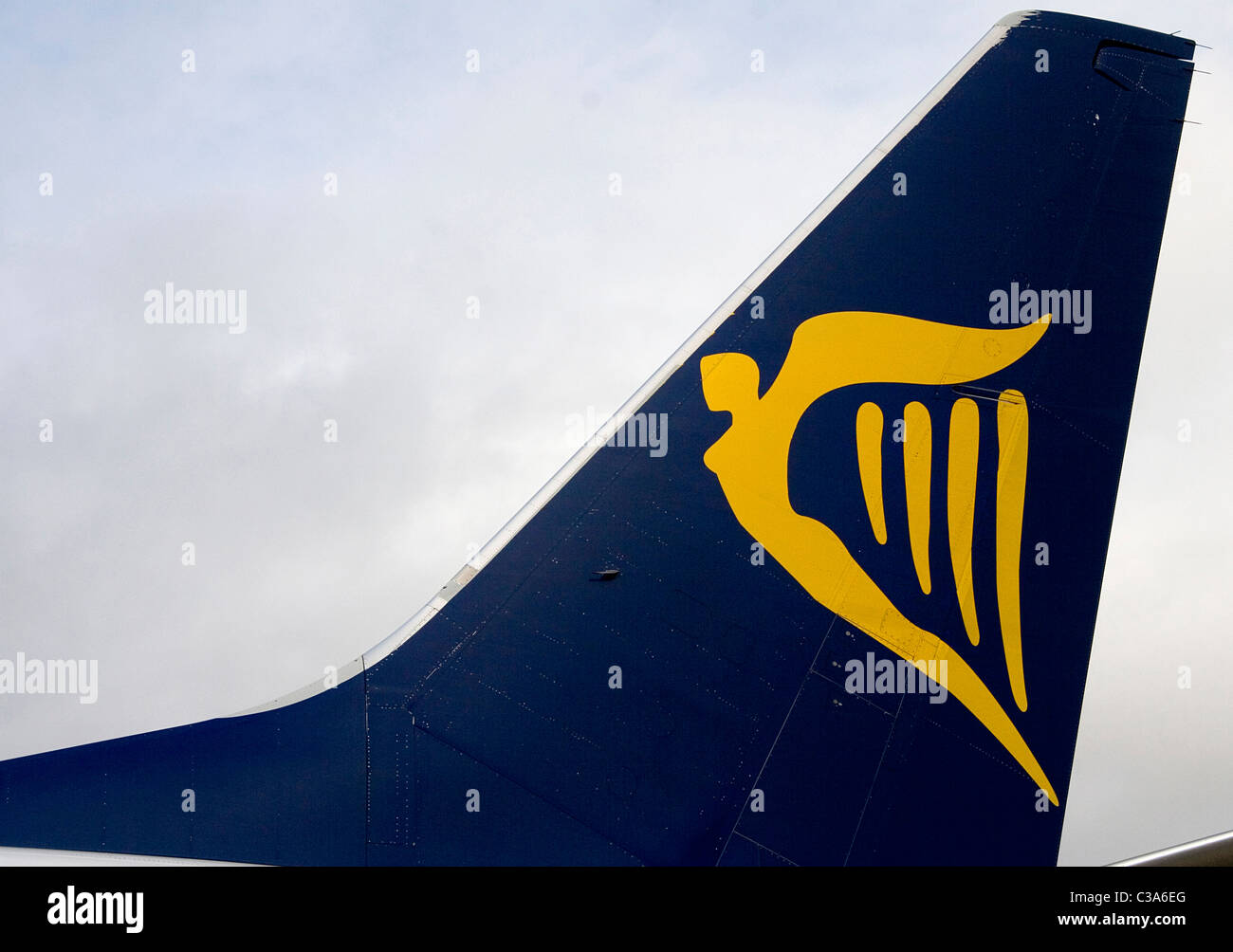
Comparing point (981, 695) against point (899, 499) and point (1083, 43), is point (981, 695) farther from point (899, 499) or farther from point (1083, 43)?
point (1083, 43)

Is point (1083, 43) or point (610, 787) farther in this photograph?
point (1083, 43)

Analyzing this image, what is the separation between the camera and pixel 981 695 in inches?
261

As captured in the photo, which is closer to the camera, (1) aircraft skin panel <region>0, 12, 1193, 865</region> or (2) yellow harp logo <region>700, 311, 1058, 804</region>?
(1) aircraft skin panel <region>0, 12, 1193, 865</region>

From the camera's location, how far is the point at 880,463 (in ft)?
22.1

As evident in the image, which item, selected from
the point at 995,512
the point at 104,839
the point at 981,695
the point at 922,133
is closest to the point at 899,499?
the point at 995,512

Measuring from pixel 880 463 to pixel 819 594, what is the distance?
3.00ft

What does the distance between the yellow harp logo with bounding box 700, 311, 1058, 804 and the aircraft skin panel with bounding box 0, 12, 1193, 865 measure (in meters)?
0.02

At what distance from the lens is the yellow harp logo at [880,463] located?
21.5 ft

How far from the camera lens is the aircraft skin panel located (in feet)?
19.1

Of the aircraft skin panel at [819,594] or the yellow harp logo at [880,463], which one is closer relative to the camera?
the aircraft skin panel at [819,594]

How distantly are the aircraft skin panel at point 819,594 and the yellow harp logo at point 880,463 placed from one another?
19 mm

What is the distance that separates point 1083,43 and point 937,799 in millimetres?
4948

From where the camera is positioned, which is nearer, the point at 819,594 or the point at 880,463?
the point at 819,594

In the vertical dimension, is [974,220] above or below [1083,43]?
below
